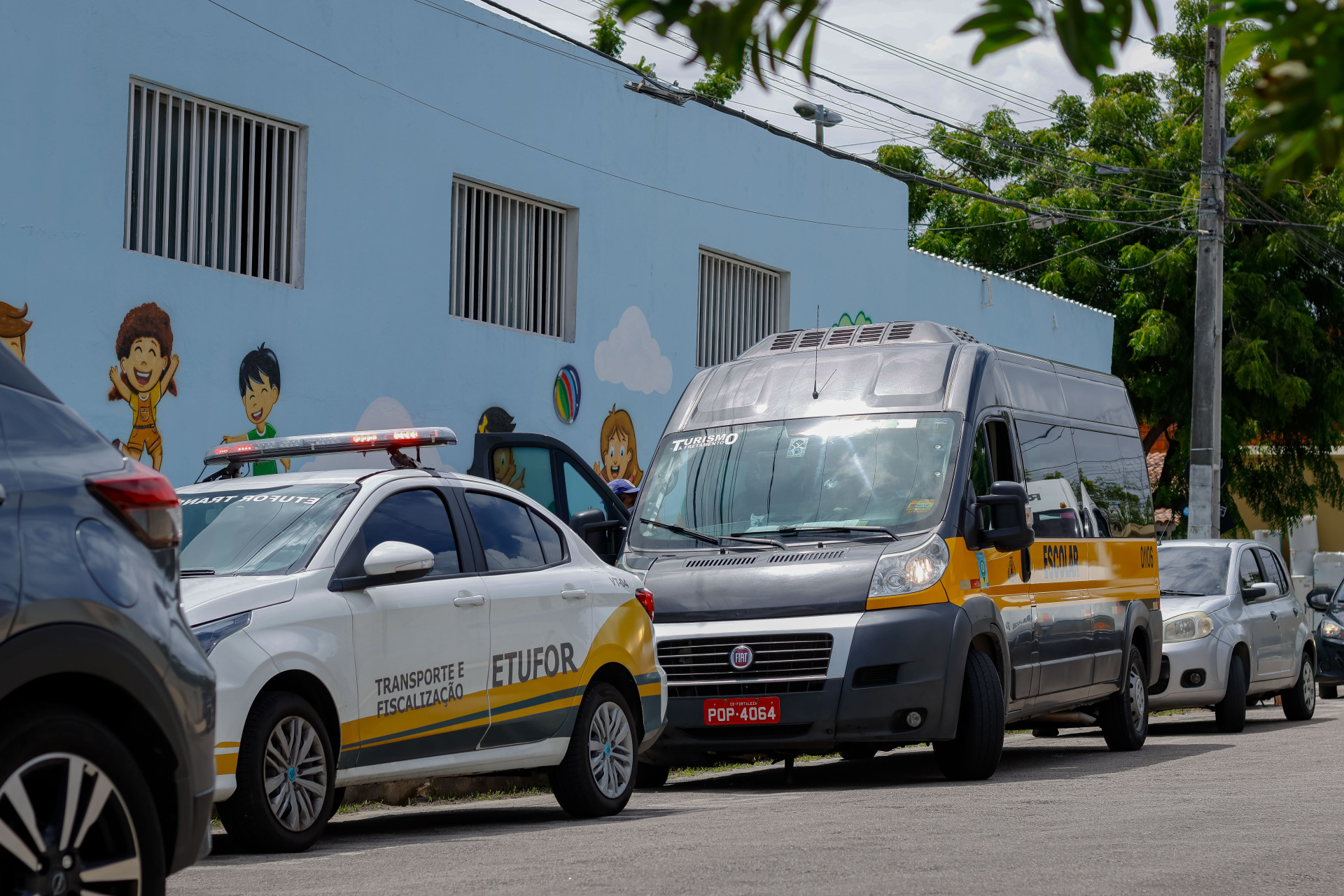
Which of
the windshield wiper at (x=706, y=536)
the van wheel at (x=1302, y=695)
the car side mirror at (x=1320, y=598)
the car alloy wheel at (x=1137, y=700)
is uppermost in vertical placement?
the windshield wiper at (x=706, y=536)

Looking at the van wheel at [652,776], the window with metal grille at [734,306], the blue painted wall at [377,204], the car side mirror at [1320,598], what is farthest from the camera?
the car side mirror at [1320,598]

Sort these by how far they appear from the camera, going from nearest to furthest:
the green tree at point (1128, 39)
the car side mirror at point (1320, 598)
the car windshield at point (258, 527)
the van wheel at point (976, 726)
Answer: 1. the green tree at point (1128, 39)
2. the car windshield at point (258, 527)
3. the van wheel at point (976, 726)
4. the car side mirror at point (1320, 598)

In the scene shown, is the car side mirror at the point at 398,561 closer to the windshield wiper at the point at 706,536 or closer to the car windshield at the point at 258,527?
the car windshield at the point at 258,527

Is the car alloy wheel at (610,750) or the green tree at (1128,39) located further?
the car alloy wheel at (610,750)

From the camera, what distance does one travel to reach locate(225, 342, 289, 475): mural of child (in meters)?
12.5

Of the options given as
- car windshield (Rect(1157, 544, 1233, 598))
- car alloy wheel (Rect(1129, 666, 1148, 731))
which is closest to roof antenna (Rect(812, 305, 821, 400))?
car alloy wheel (Rect(1129, 666, 1148, 731))

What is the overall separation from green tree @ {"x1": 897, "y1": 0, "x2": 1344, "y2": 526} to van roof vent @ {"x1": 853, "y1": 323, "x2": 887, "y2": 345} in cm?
1624

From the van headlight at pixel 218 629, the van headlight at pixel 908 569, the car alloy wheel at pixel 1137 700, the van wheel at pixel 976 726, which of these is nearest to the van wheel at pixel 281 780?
the van headlight at pixel 218 629

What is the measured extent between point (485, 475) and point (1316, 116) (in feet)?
34.7

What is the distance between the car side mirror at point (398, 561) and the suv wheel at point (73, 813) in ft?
10.6

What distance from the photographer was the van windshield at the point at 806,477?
1023 centimetres

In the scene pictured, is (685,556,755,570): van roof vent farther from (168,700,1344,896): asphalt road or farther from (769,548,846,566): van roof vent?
(168,700,1344,896): asphalt road

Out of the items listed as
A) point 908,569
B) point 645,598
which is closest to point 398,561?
point 645,598

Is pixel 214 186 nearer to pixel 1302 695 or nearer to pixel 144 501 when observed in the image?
pixel 144 501
